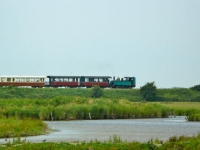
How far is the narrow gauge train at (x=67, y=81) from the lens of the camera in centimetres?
10419

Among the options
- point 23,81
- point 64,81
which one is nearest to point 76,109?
point 23,81

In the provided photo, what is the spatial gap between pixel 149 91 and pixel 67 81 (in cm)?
1486

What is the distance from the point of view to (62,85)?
10581cm

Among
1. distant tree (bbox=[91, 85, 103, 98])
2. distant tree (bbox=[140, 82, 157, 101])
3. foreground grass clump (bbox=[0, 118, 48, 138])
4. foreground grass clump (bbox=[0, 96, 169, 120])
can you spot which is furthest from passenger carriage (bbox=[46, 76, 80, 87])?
foreground grass clump (bbox=[0, 118, 48, 138])

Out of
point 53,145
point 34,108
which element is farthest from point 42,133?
point 34,108

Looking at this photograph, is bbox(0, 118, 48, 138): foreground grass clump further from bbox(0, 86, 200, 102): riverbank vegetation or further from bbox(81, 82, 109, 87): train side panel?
bbox(81, 82, 109, 87): train side panel

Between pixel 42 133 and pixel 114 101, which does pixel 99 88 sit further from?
pixel 42 133

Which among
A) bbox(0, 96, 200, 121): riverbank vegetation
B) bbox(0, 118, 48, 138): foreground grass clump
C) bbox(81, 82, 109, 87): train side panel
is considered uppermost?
bbox(81, 82, 109, 87): train side panel

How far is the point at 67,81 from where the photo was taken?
106 meters

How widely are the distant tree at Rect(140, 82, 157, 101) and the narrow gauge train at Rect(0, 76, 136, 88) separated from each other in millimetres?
2849

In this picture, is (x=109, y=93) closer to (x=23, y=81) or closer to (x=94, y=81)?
(x=94, y=81)

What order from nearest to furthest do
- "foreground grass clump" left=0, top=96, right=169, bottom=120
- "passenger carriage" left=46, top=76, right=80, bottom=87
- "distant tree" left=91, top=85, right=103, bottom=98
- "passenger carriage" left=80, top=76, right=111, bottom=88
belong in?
"foreground grass clump" left=0, top=96, right=169, bottom=120 < "distant tree" left=91, top=85, right=103, bottom=98 < "passenger carriage" left=46, top=76, right=80, bottom=87 < "passenger carriage" left=80, top=76, right=111, bottom=88

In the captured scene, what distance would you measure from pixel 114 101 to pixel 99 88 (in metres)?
24.8

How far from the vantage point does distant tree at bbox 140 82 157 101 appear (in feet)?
355
